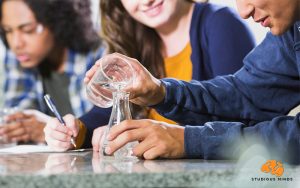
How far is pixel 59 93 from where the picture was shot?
2502 millimetres

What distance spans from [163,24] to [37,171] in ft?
4.23

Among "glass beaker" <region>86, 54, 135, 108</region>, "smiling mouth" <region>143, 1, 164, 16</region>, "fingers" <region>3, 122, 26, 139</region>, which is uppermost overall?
"smiling mouth" <region>143, 1, 164, 16</region>

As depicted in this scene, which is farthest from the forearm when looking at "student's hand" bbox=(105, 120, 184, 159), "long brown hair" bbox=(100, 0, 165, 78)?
Result: "long brown hair" bbox=(100, 0, 165, 78)

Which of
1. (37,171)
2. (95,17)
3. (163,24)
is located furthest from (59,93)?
(37,171)

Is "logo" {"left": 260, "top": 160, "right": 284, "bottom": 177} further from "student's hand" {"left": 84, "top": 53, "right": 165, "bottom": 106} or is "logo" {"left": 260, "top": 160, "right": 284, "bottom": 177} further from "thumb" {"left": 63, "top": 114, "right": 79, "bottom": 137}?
"thumb" {"left": 63, "top": 114, "right": 79, "bottom": 137}

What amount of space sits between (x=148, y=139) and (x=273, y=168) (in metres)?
0.25

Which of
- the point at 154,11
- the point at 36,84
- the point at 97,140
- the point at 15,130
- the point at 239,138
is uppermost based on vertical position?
the point at 154,11

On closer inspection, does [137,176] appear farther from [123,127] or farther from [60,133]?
[60,133]

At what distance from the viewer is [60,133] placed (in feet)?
4.60

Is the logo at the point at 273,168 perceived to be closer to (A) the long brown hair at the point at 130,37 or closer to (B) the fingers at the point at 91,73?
(B) the fingers at the point at 91,73

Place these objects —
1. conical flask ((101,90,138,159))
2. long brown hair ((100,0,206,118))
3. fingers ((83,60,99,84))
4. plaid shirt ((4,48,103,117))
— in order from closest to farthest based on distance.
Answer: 1. conical flask ((101,90,138,159))
2. fingers ((83,60,99,84))
3. long brown hair ((100,0,206,118))
4. plaid shirt ((4,48,103,117))

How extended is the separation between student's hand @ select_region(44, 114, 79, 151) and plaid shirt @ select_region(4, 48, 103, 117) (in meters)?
1.01

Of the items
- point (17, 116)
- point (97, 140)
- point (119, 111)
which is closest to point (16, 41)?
point (17, 116)

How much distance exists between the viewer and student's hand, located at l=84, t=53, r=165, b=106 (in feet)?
3.97
